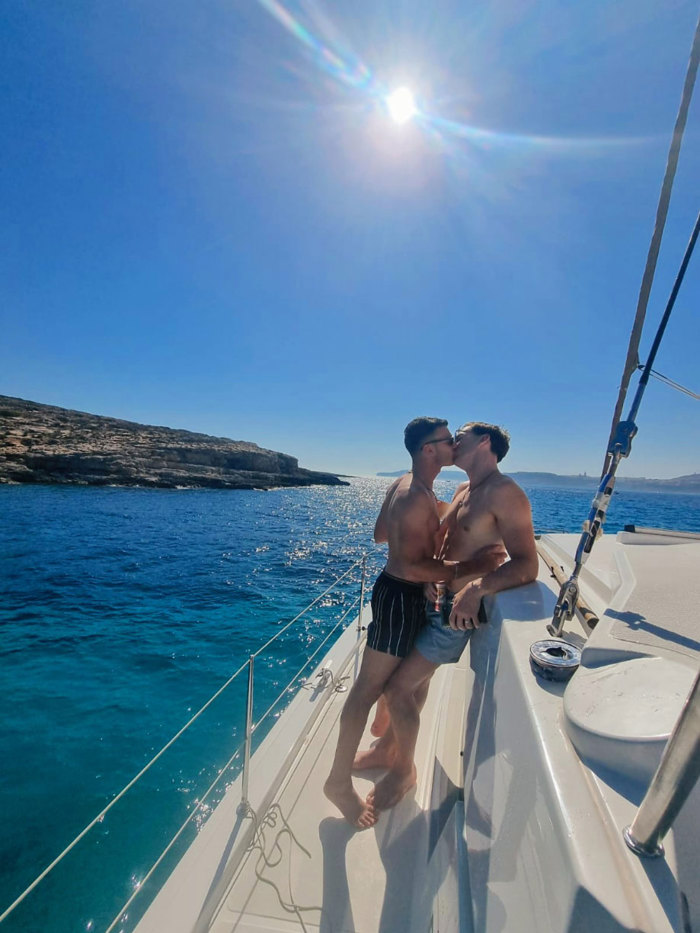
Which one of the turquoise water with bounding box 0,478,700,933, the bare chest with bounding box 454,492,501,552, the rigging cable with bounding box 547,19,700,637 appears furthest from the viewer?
the turquoise water with bounding box 0,478,700,933

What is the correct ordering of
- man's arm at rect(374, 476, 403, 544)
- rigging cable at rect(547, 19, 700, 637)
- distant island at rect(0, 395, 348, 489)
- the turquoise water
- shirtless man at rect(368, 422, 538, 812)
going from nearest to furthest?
1. rigging cable at rect(547, 19, 700, 637)
2. shirtless man at rect(368, 422, 538, 812)
3. man's arm at rect(374, 476, 403, 544)
4. the turquoise water
5. distant island at rect(0, 395, 348, 489)

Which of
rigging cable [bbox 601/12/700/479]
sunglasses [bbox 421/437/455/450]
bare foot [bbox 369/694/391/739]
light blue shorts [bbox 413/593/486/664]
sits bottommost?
bare foot [bbox 369/694/391/739]

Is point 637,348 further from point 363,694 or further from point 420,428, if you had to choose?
point 363,694

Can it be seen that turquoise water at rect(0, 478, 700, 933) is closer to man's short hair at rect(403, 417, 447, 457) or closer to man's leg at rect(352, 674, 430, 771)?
man's leg at rect(352, 674, 430, 771)

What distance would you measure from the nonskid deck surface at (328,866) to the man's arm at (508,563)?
1008 millimetres

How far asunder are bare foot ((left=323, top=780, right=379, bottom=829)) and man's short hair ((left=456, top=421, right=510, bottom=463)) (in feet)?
6.50

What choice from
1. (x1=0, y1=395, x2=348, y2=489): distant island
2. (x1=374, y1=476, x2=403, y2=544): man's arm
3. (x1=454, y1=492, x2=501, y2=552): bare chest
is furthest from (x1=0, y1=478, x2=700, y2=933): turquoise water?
(x1=0, y1=395, x2=348, y2=489): distant island

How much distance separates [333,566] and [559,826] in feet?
43.6

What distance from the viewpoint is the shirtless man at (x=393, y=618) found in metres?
2.23

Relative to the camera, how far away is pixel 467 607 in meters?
1.97

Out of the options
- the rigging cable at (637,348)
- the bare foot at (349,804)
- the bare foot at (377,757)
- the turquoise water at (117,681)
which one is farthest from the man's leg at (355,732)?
the turquoise water at (117,681)

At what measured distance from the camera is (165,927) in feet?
5.27

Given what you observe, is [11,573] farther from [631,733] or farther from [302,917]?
[631,733]

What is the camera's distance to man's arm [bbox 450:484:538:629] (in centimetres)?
198
